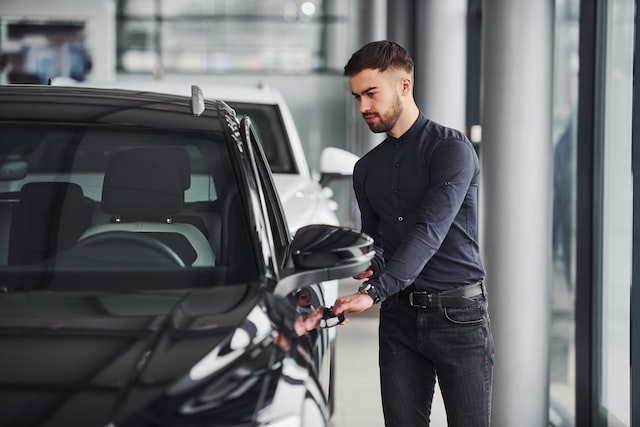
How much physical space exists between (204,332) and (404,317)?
1.14 m

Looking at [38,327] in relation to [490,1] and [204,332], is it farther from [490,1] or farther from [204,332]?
[490,1]

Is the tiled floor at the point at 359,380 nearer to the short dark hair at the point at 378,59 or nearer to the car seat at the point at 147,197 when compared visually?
the short dark hair at the point at 378,59

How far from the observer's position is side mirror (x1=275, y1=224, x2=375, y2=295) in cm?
256

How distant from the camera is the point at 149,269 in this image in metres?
2.61

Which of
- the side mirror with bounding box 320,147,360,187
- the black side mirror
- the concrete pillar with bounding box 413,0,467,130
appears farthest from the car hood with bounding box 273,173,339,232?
the concrete pillar with bounding box 413,0,467,130

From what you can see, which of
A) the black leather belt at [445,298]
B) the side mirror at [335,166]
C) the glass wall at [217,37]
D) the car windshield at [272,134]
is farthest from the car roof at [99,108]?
the glass wall at [217,37]

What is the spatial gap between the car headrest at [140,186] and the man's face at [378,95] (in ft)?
1.95

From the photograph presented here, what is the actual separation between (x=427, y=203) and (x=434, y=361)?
1.56 ft

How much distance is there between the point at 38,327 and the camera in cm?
221

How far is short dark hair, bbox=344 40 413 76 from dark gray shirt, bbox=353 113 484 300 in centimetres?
20

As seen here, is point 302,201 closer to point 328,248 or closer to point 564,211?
point 564,211

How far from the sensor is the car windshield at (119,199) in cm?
272

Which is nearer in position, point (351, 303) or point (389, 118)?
point (351, 303)

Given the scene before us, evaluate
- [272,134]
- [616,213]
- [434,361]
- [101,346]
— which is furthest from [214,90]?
[101,346]
